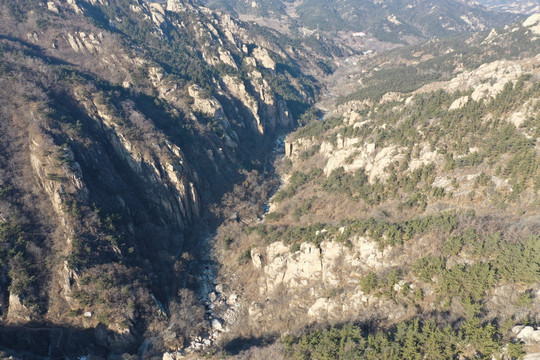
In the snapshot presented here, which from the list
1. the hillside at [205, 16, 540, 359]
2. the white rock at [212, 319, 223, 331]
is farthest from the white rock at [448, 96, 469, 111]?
the white rock at [212, 319, 223, 331]

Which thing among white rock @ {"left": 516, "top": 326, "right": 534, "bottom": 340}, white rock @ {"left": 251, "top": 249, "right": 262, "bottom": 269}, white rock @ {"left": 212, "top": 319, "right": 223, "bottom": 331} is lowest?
white rock @ {"left": 212, "top": 319, "right": 223, "bottom": 331}

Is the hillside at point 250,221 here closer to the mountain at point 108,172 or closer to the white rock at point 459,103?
the mountain at point 108,172

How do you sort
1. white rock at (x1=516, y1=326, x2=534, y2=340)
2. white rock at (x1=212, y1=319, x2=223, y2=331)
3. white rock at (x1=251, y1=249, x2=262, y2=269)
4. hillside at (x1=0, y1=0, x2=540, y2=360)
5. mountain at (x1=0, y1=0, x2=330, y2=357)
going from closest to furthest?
1. white rock at (x1=516, y1=326, x2=534, y2=340)
2. hillside at (x1=0, y1=0, x2=540, y2=360)
3. mountain at (x1=0, y1=0, x2=330, y2=357)
4. white rock at (x1=212, y1=319, x2=223, y2=331)
5. white rock at (x1=251, y1=249, x2=262, y2=269)

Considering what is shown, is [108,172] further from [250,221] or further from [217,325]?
[217,325]

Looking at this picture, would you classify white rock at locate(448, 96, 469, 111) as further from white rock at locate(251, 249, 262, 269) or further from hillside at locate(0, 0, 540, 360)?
white rock at locate(251, 249, 262, 269)

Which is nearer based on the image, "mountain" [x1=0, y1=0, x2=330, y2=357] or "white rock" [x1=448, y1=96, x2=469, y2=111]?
"mountain" [x1=0, y1=0, x2=330, y2=357]

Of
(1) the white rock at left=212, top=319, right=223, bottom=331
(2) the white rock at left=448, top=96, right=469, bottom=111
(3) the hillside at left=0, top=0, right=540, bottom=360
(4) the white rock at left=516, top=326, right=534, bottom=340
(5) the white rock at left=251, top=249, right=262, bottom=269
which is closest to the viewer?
(4) the white rock at left=516, top=326, right=534, bottom=340

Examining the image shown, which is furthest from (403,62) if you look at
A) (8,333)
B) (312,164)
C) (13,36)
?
(8,333)

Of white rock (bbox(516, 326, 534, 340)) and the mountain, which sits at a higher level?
the mountain

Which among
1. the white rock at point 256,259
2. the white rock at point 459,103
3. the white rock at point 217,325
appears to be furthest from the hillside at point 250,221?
the white rock at point 217,325

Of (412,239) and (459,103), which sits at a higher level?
(459,103)

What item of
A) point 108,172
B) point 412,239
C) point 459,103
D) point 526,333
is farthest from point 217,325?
point 459,103
